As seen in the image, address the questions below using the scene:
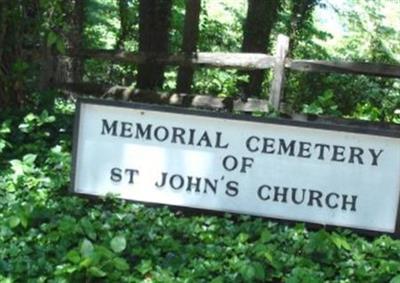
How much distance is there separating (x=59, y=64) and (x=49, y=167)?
16.8 ft

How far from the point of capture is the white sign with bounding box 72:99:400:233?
381cm

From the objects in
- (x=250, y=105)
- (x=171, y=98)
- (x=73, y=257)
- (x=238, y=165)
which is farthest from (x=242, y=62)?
(x=73, y=257)

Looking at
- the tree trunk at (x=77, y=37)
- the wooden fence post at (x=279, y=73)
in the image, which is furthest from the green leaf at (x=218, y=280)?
the tree trunk at (x=77, y=37)

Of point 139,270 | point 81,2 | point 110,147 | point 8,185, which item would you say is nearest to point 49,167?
point 8,185

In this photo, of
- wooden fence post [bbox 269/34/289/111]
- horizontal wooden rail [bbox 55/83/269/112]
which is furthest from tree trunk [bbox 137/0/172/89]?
wooden fence post [bbox 269/34/289/111]

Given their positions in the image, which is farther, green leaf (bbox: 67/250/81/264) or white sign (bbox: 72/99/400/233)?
white sign (bbox: 72/99/400/233)

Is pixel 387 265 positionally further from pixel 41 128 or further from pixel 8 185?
pixel 41 128

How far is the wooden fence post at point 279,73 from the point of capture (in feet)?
27.7

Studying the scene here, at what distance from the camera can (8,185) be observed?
4.25 m

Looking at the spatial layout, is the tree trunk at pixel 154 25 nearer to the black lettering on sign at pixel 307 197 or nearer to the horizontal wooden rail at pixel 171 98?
the horizontal wooden rail at pixel 171 98

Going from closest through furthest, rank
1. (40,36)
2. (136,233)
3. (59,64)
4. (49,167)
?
1. (136,233)
2. (49,167)
3. (40,36)
4. (59,64)

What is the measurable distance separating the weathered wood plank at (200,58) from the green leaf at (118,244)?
18.5 ft

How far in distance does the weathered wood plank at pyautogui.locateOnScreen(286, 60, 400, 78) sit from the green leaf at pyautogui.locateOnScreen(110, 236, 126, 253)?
550 centimetres

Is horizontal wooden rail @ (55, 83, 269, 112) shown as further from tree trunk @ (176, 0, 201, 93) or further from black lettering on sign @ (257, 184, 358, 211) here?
black lettering on sign @ (257, 184, 358, 211)
